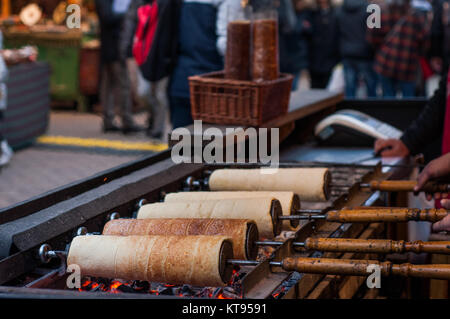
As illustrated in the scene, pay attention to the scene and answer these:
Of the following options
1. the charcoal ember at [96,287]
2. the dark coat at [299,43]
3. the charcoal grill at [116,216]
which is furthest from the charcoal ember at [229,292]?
the dark coat at [299,43]

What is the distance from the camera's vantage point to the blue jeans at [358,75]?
303 inches

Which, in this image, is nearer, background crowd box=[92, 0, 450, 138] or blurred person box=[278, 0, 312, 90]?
background crowd box=[92, 0, 450, 138]

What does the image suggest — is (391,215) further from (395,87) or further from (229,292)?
(395,87)

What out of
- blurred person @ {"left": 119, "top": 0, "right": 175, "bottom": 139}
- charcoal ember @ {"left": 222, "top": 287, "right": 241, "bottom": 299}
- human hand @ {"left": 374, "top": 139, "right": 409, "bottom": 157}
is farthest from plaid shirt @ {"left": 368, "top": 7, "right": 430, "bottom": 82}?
charcoal ember @ {"left": 222, "top": 287, "right": 241, "bottom": 299}

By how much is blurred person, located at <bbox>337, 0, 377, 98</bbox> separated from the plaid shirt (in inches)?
10.0

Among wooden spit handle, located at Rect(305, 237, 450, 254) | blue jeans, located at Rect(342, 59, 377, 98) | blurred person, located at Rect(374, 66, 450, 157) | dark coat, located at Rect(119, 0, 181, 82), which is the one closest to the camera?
wooden spit handle, located at Rect(305, 237, 450, 254)

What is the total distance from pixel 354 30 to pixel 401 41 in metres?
0.76

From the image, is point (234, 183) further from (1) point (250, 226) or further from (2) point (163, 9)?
(2) point (163, 9)

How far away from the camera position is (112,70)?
8164 mm

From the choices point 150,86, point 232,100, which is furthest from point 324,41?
point 232,100

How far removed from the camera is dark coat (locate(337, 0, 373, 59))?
24.8ft

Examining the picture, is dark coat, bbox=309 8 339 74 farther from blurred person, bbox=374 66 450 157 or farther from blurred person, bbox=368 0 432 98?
blurred person, bbox=374 66 450 157

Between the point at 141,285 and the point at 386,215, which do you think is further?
the point at 386,215

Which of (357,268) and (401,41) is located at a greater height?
(401,41)
